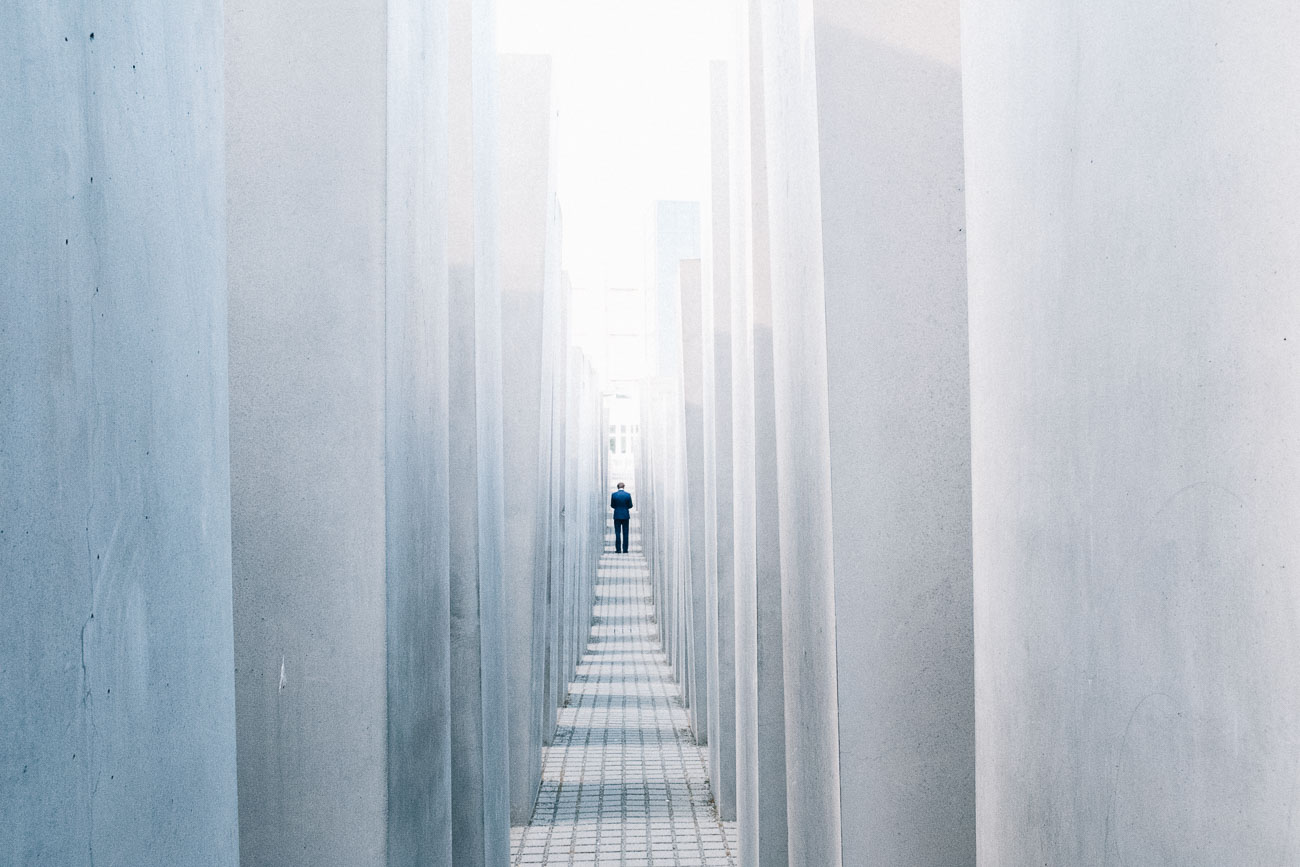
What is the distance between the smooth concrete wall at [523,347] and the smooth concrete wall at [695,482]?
217 cm

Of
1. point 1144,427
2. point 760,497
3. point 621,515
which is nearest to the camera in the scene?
point 1144,427

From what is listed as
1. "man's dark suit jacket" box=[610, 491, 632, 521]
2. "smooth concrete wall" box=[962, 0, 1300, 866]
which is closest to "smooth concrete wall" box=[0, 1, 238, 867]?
"smooth concrete wall" box=[962, 0, 1300, 866]

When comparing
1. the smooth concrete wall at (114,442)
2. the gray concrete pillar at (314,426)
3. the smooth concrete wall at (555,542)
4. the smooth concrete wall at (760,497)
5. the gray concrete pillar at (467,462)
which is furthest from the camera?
the smooth concrete wall at (555,542)

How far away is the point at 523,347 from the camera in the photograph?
7.79 metres

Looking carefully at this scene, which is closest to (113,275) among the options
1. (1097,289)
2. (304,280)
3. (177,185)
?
(177,185)

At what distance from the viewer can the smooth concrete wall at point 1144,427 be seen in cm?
142

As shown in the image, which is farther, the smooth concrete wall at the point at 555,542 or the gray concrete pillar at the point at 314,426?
the smooth concrete wall at the point at 555,542

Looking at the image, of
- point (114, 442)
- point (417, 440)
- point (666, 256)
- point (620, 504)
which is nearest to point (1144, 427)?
point (114, 442)

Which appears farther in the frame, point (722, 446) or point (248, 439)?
point (722, 446)

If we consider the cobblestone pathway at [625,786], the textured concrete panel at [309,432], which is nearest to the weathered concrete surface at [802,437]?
the textured concrete panel at [309,432]

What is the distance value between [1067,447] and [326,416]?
1.70 meters

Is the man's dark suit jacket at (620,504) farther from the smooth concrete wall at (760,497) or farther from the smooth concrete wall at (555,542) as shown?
the smooth concrete wall at (760,497)

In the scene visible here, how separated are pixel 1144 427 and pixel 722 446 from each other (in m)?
6.64

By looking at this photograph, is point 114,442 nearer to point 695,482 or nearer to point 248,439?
point 248,439
